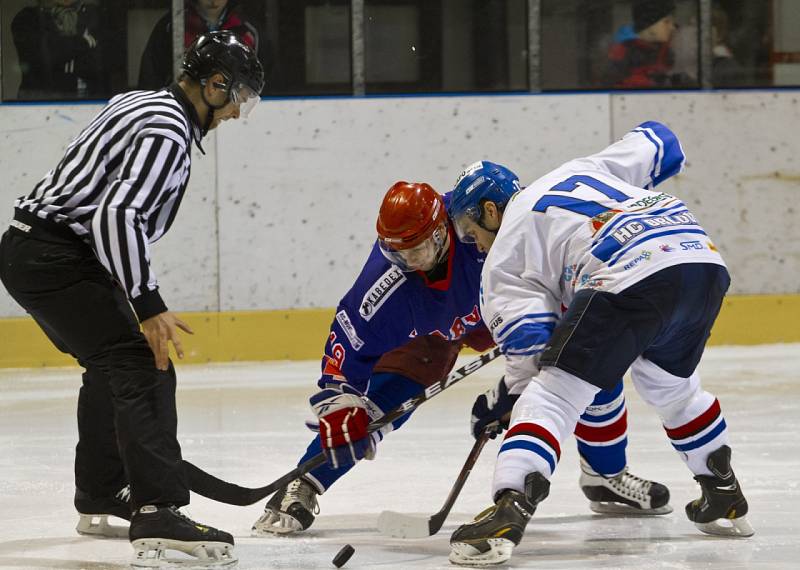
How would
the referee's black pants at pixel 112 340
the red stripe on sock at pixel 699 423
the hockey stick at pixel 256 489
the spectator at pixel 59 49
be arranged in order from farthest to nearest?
1. the spectator at pixel 59 49
2. the hockey stick at pixel 256 489
3. the red stripe on sock at pixel 699 423
4. the referee's black pants at pixel 112 340

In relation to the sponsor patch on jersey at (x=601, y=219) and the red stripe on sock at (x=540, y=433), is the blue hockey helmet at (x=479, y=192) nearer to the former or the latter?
the sponsor patch on jersey at (x=601, y=219)

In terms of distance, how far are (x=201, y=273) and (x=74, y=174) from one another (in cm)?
323

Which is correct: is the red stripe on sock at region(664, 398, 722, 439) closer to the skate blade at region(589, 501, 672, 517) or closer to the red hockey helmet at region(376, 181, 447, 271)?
the skate blade at region(589, 501, 672, 517)

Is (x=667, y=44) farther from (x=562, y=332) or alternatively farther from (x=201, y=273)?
(x=562, y=332)

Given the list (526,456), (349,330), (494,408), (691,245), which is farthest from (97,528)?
(691,245)

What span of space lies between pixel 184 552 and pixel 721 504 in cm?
109

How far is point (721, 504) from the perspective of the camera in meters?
2.72

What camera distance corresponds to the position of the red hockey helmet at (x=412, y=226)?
2.82 metres

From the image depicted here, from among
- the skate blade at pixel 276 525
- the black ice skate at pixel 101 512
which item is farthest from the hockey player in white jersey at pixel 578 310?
the black ice skate at pixel 101 512

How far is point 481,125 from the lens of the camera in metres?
5.94

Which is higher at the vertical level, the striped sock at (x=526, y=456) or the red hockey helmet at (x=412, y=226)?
the red hockey helmet at (x=412, y=226)

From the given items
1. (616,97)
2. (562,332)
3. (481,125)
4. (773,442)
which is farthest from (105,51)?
(562,332)

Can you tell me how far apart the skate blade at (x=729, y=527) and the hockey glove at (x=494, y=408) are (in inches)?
18.5

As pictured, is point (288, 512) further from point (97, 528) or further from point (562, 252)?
point (562, 252)
